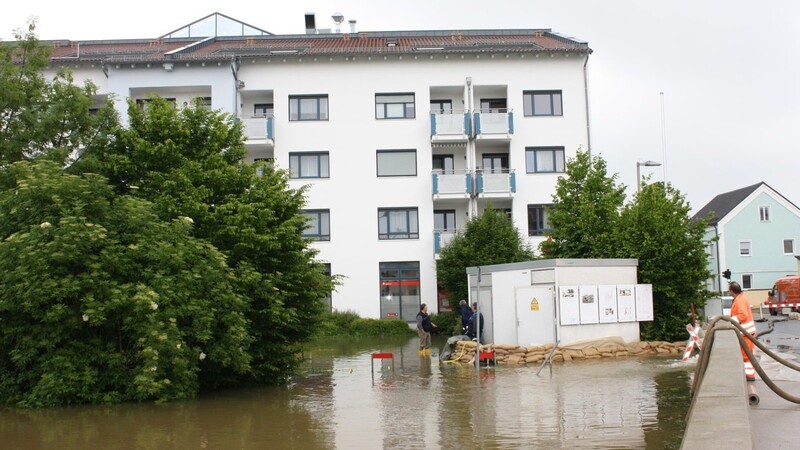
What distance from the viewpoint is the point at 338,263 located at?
3856 cm

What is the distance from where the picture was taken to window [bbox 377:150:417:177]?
3928 cm

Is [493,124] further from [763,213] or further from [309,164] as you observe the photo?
[763,213]

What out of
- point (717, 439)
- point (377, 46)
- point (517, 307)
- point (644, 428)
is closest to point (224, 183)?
point (517, 307)

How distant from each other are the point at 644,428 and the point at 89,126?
47.1 feet

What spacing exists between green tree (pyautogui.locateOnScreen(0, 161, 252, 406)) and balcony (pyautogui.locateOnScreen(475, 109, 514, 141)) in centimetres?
2431

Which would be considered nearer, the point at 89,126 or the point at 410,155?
the point at 89,126

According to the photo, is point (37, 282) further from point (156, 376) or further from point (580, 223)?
point (580, 223)

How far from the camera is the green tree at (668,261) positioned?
24.5m

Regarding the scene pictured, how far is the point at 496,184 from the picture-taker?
125 feet

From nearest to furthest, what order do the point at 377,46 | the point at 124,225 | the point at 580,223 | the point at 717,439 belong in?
the point at 717,439 → the point at 124,225 → the point at 580,223 → the point at 377,46

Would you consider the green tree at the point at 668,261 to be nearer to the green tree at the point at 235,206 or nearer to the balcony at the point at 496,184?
the green tree at the point at 235,206

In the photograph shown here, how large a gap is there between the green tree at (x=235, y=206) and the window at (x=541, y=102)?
2346 centimetres

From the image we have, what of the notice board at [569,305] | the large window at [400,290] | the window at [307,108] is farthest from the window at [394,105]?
the notice board at [569,305]

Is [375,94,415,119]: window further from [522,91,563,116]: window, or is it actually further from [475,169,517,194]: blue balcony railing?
[522,91,563,116]: window
